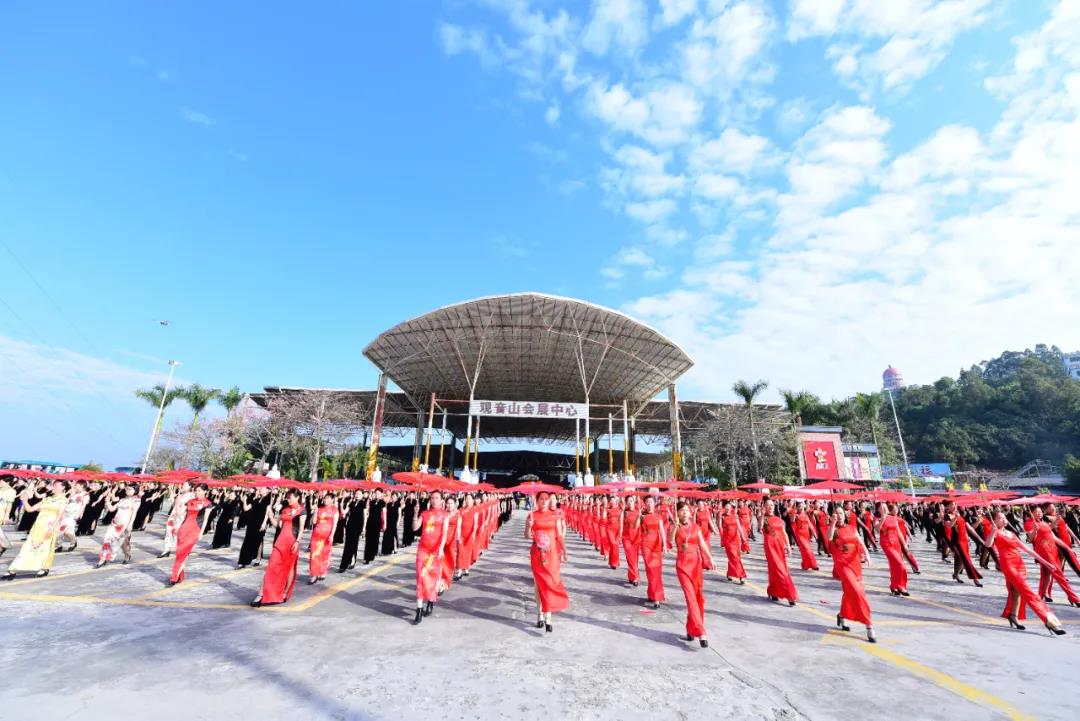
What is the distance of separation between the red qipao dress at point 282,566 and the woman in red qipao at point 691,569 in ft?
17.6

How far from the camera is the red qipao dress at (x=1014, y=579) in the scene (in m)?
6.31

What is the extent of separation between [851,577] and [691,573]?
2.17m

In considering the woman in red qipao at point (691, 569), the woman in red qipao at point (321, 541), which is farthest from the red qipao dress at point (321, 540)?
the woman in red qipao at point (691, 569)

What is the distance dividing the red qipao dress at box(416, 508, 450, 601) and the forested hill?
85.1 meters

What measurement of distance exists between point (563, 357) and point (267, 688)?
3448cm

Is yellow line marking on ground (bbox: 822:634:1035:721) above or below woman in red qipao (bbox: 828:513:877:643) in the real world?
below

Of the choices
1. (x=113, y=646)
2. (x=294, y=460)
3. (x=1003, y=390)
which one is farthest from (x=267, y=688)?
(x=1003, y=390)

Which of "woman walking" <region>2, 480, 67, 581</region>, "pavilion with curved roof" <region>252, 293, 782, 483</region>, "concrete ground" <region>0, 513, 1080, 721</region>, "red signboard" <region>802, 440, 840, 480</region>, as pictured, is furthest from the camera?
"red signboard" <region>802, 440, 840, 480</region>

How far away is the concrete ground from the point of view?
12.0ft

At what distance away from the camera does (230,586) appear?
812 cm

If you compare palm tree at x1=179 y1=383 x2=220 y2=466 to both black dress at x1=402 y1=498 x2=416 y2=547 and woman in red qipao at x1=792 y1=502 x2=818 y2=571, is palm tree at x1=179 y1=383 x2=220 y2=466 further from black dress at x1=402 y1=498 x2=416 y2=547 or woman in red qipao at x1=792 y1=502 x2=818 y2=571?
woman in red qipao at x1=792 y1=502 x2=818 y2=571

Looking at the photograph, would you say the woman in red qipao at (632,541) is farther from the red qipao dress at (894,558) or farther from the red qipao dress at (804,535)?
the red qipao dress at (894,558)

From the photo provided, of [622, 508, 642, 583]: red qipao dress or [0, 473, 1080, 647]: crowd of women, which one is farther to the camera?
[622, 508, 642, 583]: red qipao dress

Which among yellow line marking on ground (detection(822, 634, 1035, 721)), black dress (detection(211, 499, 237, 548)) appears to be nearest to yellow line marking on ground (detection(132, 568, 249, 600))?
black dress (detection(211, 499, 237, 548))
